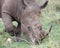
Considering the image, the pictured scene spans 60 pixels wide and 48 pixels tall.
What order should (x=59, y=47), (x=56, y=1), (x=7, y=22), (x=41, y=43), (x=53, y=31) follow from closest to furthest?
(x=59, y=47), (x=41, y=43), (x=7, y=22), (x=53, y=31), (x=56, y=1)

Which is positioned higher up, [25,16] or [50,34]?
[25,16]

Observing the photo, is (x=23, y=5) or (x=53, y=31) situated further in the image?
(x=53, y=31)

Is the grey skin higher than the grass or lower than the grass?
higher

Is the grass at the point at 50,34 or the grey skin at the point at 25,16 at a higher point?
the grey skin at the point at 25,16

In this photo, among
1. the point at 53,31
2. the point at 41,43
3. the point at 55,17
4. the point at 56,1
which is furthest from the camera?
the point at 56,1

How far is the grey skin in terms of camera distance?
708 centimetres

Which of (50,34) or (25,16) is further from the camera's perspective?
(50,34)

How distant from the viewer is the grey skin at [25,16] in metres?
7.08

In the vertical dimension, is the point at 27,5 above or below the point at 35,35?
above

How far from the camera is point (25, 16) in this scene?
7484 millimetres

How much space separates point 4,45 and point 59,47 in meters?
1.15

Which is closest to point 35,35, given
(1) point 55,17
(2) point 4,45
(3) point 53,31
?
(2) point 4,45

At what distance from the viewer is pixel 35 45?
22.9 ft

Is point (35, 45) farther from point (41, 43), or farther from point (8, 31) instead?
point (8, 31)
